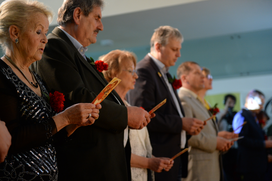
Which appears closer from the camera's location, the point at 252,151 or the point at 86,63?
the point at 86,63

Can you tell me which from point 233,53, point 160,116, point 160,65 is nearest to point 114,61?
point 160,116

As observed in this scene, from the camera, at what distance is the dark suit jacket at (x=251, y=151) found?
446 cm

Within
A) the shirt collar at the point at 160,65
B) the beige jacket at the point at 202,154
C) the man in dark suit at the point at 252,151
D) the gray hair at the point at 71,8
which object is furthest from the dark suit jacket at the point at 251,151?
the gray hair at the point at 71,8

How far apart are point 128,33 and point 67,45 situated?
430 centimetres

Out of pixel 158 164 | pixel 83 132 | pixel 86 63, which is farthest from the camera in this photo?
pixel 158 164

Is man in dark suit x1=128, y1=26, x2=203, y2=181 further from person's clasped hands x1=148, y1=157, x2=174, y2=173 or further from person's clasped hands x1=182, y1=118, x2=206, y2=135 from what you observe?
person's clasped hands x1=148, y1=157, x2=174, y2=173

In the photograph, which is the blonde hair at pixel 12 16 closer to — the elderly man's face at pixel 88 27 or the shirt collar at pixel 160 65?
the elderly man's face at pixel 88 27

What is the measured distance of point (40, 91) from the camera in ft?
5.53

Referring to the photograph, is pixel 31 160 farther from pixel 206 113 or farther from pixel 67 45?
pixel 206 113

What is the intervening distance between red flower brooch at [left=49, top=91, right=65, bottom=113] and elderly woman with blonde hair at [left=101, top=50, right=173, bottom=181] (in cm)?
94

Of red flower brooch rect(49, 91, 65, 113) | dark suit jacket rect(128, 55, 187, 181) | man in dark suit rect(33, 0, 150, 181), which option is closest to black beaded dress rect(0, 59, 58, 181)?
red flower brooch rect(49, 91, 65, 113)

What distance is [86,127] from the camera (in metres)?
1.82

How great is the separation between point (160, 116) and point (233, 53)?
4413 millimetres

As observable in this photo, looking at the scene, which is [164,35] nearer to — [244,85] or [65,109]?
[65,109]
